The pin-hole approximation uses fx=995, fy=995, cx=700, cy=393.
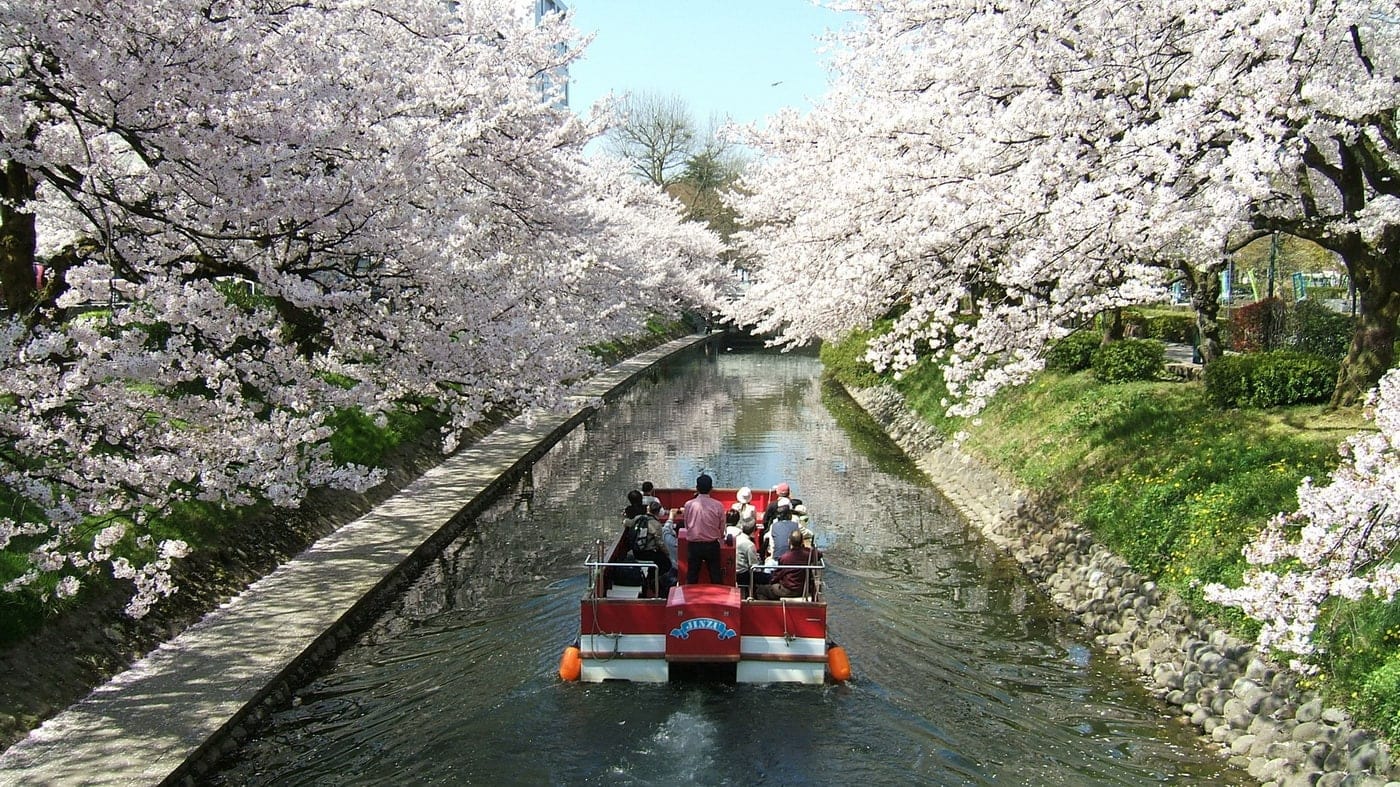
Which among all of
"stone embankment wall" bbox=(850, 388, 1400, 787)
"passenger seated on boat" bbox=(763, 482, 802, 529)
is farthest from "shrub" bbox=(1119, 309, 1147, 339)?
"passenger seated on boat" bbox=(763, 482, 802, 529)

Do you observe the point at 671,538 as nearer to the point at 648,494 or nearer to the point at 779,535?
the point at 779,535

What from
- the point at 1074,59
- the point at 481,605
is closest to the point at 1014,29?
the point at 1074,59

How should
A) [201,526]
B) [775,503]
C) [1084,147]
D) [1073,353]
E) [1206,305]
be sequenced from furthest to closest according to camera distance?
[1073,353]
[1206,305]
[775,503]
[201,526]
[1084,147]

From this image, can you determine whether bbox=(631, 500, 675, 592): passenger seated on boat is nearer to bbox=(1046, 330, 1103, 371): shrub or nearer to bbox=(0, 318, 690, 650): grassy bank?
bbox=(0, 318, 690, 650): grassy bank

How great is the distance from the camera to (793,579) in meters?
11.6

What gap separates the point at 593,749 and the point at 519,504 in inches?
423

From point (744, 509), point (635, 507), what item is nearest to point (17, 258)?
point (635, 507)

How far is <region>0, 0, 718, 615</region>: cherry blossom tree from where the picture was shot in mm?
8656

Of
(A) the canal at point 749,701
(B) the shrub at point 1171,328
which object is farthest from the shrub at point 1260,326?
(A) the canal at point 749,701

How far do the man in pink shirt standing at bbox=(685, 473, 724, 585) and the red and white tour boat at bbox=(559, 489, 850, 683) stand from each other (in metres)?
0.74

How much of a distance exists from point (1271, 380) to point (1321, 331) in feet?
21.1

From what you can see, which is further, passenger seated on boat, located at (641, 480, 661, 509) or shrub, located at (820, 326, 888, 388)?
shrub, located at (820, 326, 888, 388)

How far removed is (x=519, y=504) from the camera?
19.6 meters

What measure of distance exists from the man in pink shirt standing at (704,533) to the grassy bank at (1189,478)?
523 centimetres
